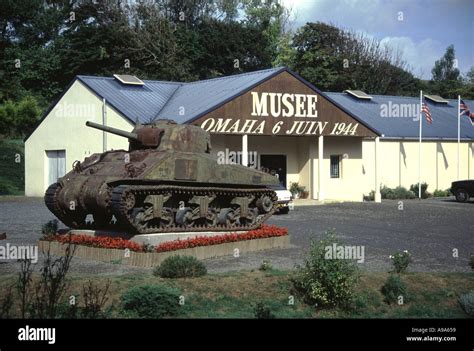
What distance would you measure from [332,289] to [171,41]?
1943 inches

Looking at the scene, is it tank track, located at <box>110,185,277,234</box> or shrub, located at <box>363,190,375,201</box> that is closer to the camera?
tank track, located at <box>110,185,277,234</box>

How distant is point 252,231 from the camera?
1903 centimetres

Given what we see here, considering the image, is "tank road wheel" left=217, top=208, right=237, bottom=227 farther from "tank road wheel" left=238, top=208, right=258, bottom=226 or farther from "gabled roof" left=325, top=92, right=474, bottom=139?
"gabled roof" left=325, top=92, right=474, bottom=139

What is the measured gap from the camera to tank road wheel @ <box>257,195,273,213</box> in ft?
66.7

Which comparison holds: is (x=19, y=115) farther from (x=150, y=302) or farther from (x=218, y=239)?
(x=150, y=302)

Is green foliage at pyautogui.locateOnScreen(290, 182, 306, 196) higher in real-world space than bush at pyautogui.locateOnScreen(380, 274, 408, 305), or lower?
higher

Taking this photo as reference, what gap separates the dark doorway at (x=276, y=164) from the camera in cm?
3778

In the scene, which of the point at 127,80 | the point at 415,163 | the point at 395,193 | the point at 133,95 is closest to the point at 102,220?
the point at 133,95

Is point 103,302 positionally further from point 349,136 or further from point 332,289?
point 349,136

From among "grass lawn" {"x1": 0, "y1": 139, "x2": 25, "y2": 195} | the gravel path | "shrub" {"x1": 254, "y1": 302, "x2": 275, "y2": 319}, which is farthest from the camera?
"grass lawn" {"x1": 0, "y1": 139, "x2": 25, "y2": 195}

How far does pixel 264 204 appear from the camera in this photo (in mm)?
20375

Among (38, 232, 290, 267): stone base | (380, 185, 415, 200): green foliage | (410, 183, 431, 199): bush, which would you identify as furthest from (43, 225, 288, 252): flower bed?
(410, 183, 431, 199): bush

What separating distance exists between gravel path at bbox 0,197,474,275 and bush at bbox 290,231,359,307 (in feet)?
9.75

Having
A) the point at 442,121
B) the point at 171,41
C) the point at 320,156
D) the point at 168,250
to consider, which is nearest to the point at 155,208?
the point at 168,250
